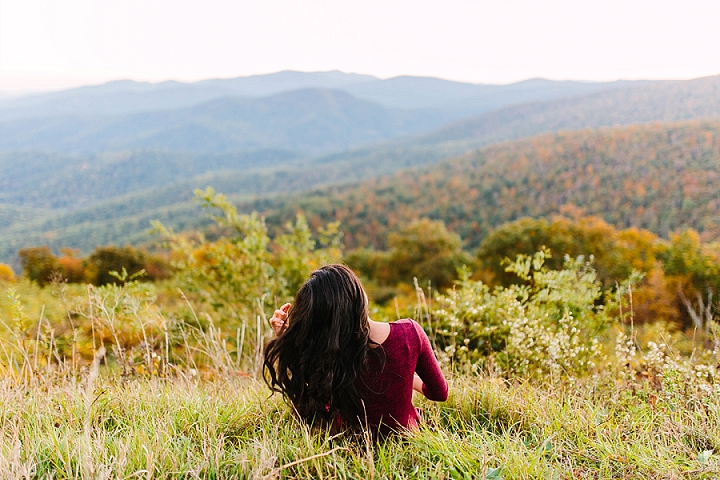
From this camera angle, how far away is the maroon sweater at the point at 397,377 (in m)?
2.11

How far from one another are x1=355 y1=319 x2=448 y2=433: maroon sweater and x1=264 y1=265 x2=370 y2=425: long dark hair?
2.7 inches

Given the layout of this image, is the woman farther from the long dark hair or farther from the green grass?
the green grass

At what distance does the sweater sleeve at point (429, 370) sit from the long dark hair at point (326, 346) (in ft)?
0.97

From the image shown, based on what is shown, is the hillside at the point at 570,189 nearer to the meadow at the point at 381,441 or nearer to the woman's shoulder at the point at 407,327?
the meadow at the point at 381,441

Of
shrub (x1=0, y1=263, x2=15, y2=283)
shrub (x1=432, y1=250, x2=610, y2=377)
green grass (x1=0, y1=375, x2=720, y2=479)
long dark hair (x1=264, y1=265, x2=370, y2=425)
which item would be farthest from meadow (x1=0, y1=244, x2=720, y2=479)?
shrub (x1=0, y1=263, x2=15, y2=283)

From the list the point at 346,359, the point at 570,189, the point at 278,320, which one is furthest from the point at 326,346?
the point at 570,189

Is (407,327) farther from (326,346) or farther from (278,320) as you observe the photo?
(278,320)

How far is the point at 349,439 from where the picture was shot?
82.4 inches

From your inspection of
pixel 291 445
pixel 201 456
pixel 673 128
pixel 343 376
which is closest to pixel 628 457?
pixel 343 376

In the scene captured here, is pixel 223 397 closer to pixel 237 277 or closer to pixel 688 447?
pixel 688 447

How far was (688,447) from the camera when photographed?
6.28 ft

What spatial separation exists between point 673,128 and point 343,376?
89.1 m

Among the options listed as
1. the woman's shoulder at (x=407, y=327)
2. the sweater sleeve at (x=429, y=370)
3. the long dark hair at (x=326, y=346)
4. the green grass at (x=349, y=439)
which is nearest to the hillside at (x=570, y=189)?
the green grass at (x=349, y=439)

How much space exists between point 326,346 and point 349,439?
0.51 m
